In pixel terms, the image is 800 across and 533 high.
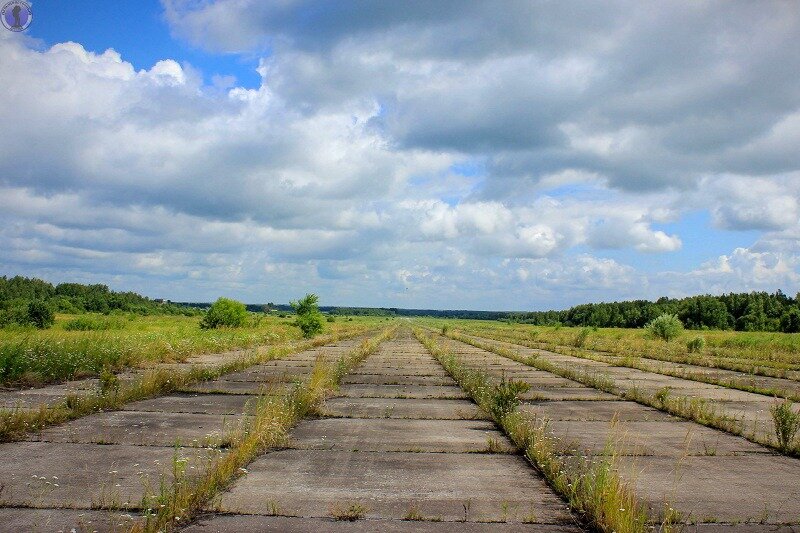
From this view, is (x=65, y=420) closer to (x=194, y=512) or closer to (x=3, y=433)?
(x=3, y=433)

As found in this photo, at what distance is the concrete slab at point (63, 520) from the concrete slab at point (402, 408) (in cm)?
601

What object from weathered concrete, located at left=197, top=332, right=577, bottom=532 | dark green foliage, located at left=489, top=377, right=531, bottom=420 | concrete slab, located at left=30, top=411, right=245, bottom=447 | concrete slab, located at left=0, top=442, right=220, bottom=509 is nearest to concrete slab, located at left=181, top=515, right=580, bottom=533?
weathered concrete, located at left=197, top=332, right=577, bottom=532

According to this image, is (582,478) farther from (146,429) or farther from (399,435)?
(146,429)

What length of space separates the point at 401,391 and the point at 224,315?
150 ft

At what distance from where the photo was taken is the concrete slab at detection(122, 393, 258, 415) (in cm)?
1116

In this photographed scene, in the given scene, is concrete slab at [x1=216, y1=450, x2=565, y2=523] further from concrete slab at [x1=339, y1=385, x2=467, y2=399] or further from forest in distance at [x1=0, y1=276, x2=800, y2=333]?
forest in distance at [x1=0, y1=276, x2=800, y2=333]

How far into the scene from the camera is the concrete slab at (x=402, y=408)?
11.3 metres

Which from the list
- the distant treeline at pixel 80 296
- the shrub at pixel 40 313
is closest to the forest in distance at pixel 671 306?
the distant treeline at pixel 80 296

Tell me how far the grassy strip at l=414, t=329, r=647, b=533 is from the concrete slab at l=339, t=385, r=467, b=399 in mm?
3226

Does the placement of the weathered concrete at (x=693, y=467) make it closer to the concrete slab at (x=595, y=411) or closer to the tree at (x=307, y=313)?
the concrete slab at (x=595, y=411)

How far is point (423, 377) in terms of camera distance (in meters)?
18.9

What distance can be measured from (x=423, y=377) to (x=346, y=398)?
5.86 meters

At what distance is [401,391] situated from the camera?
595 inches

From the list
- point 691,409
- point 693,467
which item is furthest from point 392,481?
point 691,409
